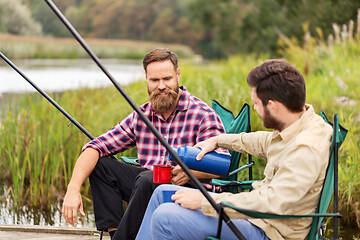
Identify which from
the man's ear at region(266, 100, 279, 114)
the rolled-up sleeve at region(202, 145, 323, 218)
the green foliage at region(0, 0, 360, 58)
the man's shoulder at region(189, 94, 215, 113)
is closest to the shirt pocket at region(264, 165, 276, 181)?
the rolled-up sleeve at region(202, 145, 323, 218)

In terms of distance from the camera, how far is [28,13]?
21344 mm

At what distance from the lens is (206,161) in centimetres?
229

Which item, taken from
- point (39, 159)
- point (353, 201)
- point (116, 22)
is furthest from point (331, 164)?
point (116, 22)

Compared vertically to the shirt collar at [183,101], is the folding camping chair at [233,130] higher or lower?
lower

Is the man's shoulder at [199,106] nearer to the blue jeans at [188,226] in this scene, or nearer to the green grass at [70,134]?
the blue jeans at [188,226]

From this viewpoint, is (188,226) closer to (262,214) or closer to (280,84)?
(262,214)

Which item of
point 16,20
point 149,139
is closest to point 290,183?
point 149,139

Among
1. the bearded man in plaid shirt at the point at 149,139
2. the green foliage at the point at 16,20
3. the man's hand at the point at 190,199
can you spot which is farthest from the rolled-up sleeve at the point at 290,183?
the green foliage at the point at 16,20

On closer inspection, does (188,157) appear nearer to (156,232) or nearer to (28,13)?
(156,232)

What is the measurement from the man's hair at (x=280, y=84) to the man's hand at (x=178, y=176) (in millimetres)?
682

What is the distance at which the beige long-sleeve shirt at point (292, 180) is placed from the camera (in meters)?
1.75

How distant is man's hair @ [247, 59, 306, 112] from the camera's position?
1.82m

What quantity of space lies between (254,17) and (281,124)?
855 inches

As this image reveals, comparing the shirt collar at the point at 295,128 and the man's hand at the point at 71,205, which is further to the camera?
the man's hand at the point at 71,205
